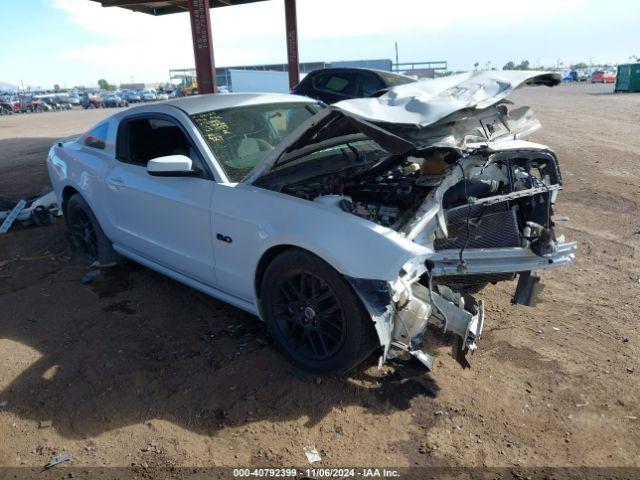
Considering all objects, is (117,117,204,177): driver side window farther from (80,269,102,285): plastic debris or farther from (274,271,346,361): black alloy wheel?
(274,271,346,361): black alloy wheel

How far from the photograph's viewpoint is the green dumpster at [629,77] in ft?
108

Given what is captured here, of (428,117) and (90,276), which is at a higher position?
(428,117)

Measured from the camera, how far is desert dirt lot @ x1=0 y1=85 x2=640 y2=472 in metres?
2.54

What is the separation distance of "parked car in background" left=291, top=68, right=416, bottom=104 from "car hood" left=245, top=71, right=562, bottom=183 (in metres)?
6.11

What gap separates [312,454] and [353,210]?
1.38m

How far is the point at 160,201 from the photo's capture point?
3.78m

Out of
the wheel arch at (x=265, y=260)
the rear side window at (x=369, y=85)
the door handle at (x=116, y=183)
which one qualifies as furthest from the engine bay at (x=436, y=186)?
the rear side window at (x=369, y=85)

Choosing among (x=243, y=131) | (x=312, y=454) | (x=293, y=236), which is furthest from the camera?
(x=243, y=131)

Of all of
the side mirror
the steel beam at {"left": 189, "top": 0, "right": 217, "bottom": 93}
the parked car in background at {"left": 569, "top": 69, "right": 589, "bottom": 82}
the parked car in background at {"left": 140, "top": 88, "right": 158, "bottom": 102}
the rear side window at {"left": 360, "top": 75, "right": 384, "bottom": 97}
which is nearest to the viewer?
the side mirror

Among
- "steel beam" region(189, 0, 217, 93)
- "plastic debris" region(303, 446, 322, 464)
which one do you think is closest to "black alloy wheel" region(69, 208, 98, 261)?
"plastic debris" region(303, 446, 322, 464)

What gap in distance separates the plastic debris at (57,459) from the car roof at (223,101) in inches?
95.7

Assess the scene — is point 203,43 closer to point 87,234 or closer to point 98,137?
point 98,137

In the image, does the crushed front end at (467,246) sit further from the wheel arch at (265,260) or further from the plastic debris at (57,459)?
the plastic debris at (57,459)

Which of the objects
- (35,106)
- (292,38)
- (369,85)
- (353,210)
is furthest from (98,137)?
(35,106)
